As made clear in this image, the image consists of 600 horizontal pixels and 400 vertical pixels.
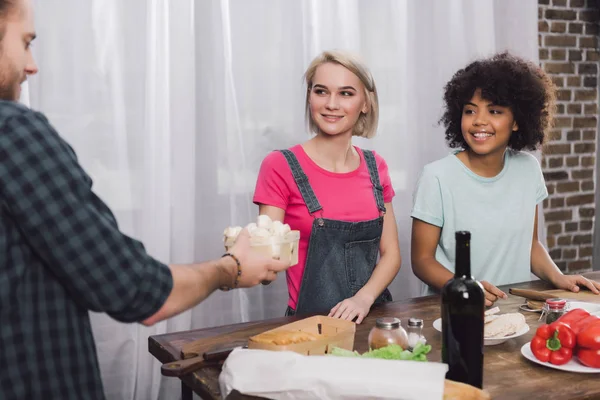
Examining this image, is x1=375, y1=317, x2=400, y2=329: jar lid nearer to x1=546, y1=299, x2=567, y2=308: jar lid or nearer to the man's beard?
x1=546, y1=299, x2=567, y2=308: jar lid

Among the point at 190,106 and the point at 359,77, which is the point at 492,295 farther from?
the point at 190,106

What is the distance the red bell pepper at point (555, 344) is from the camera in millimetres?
1651

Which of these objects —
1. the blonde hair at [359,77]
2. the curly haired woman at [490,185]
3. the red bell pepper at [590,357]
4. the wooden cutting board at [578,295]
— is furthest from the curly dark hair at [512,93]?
the red bell pepper at [590,357]

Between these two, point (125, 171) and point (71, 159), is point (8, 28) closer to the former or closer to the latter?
point (71, 159)

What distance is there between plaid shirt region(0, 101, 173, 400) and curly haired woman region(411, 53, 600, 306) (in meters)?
1.56

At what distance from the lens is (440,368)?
53.4 inches

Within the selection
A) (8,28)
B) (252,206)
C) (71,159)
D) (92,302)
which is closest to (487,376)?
(92,302)

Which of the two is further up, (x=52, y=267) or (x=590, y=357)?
(x=52, y=267)

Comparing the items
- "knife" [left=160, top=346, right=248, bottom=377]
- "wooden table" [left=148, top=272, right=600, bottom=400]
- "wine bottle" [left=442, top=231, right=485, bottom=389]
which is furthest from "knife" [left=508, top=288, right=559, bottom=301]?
"knife" [left=160, top=346, right=248, bottom=377]

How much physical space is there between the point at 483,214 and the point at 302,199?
0.75 meters

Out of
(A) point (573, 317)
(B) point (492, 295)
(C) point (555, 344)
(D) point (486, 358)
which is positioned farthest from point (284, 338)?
(B) point (492, 295)

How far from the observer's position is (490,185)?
2.78 meters

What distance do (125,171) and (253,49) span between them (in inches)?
32.3

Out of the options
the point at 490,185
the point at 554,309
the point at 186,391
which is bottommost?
the point at 186,391
